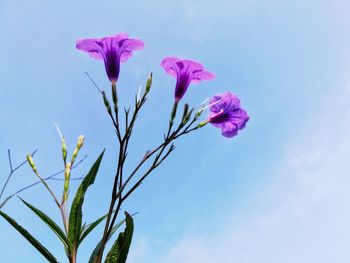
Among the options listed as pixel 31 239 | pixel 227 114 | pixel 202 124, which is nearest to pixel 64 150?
pixel 31 239

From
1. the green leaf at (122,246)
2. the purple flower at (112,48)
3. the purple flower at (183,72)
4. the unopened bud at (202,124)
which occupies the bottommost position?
the green leaf at (122,246)

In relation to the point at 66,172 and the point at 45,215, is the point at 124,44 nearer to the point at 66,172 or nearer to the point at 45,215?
the point at 66,172

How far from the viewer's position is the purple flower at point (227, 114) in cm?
221

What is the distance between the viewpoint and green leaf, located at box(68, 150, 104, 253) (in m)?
1.81

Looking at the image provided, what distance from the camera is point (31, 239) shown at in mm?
1901

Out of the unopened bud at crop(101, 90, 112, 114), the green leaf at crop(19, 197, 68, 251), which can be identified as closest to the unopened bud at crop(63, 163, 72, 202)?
the green leaf at crop(19, 197, 68, 251)

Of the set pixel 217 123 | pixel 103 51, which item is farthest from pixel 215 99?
pixel 103 51

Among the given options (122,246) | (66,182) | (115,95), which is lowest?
(122,246)

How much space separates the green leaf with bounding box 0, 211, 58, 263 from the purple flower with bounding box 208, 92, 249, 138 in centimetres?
98

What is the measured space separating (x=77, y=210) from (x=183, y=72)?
2.76ft

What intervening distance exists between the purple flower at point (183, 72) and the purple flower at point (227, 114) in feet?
0.42

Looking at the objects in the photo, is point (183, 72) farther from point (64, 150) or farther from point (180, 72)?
point (64, 150)

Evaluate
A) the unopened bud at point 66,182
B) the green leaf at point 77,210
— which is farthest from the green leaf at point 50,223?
the unopened bud at point 66,182

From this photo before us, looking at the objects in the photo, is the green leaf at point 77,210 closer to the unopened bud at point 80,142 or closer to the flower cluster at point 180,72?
the unopened bud at point 80,142
